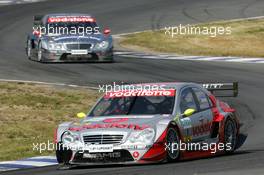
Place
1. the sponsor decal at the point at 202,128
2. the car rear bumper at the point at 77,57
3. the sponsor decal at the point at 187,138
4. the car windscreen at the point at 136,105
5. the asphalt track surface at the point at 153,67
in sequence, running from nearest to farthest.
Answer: the asphalt track surface at the point at 153,67 → the sponsor decal at the point at 187,138 → the car windscreen at the point at 136,105 → the sponsor decal at the point at 202,128 → the car rear bumper at the point at 77,57

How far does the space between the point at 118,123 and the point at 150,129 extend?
48 centimetres

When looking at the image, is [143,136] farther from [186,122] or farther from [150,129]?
[186,122]

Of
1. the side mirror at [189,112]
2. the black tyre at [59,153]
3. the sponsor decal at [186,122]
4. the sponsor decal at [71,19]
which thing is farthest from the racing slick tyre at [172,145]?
the sponsor decal at [71,19]

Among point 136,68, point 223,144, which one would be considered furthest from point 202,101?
point 136,68

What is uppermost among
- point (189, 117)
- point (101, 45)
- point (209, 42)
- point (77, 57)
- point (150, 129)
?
point (150, 129)

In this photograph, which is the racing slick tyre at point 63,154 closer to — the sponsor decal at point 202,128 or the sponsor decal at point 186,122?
the sponsor decal at point 186,122

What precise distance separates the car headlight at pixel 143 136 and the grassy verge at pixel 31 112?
3.20 metres

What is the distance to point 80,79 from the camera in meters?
25.4

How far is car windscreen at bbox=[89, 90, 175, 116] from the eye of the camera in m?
14.5

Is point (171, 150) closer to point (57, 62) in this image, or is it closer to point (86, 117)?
point (86, 117)

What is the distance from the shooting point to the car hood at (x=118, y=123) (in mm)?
13656

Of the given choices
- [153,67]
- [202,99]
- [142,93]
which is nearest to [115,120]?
[142,93]

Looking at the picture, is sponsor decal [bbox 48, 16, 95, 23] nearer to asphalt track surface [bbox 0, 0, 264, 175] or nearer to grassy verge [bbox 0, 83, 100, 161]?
asphalt track surface [bbox 0, 0, 264, 175]

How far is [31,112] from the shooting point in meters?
20.4
